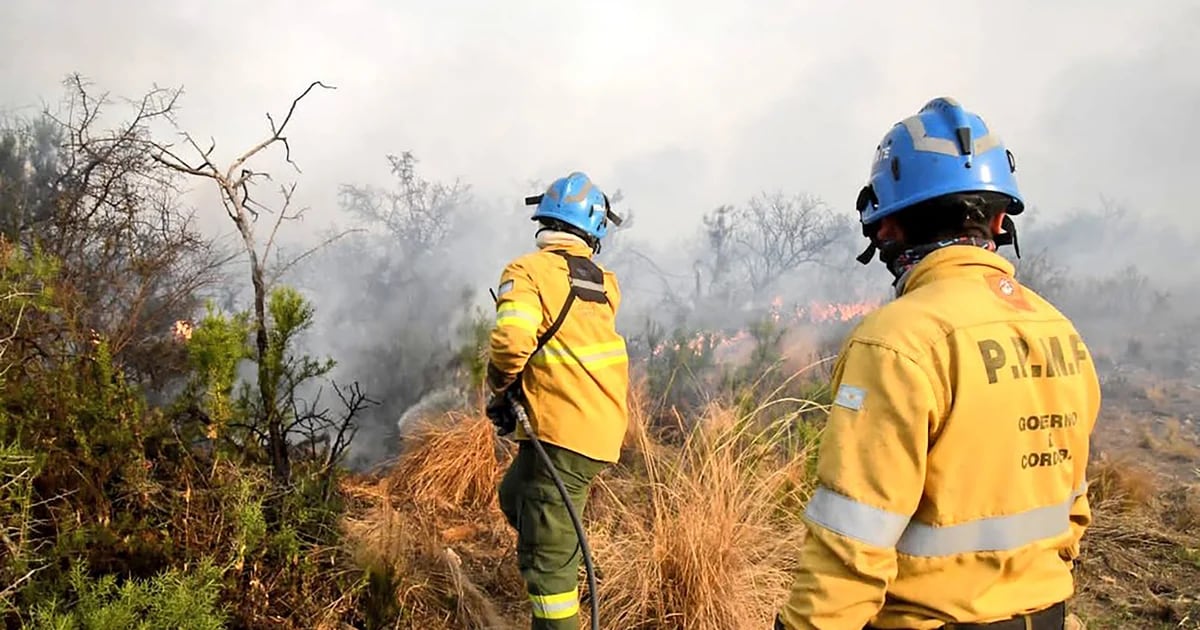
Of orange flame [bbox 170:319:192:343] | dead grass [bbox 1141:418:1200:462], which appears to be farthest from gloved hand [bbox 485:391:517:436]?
dead grass [bbox 1141:418:1200:462]

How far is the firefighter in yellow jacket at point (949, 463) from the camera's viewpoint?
4.36 feet

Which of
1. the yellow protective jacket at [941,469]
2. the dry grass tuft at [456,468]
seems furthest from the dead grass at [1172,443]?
the yellow protective jacket at [941,469]

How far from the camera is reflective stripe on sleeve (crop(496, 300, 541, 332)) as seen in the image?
3092mm

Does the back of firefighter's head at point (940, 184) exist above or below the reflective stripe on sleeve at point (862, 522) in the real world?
above

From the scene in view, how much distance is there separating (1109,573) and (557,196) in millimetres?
4223

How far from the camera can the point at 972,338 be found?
1.37 meters

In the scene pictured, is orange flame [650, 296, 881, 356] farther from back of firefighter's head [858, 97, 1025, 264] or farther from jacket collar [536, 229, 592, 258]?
back of firefighter's head [858, 97, 1025, 264]

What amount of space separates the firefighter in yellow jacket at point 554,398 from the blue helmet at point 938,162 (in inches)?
67.6

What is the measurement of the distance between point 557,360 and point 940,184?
1.94 m

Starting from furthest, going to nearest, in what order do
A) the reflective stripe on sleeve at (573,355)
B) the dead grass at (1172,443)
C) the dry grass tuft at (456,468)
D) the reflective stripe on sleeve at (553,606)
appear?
the dead grass at (1172,443) → the dry grass tuft at (456,468) → the reflective stripe on sleeve at (573,355) → the reflective stripe on sleeve at (553,606)

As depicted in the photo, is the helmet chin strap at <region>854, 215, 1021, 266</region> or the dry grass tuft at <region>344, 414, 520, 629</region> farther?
Answer: the dry grass tuft at <region>344, 414, 520, 629</region>

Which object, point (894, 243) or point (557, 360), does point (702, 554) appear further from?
point (894, 243)

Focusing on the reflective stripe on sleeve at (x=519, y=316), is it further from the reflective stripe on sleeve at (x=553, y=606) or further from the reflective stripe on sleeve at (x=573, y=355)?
the reflective stripe on sleeve at (x=553, y=606)

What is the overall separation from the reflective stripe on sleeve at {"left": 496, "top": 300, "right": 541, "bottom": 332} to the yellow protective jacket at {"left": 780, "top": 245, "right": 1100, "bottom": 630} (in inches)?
72.0
